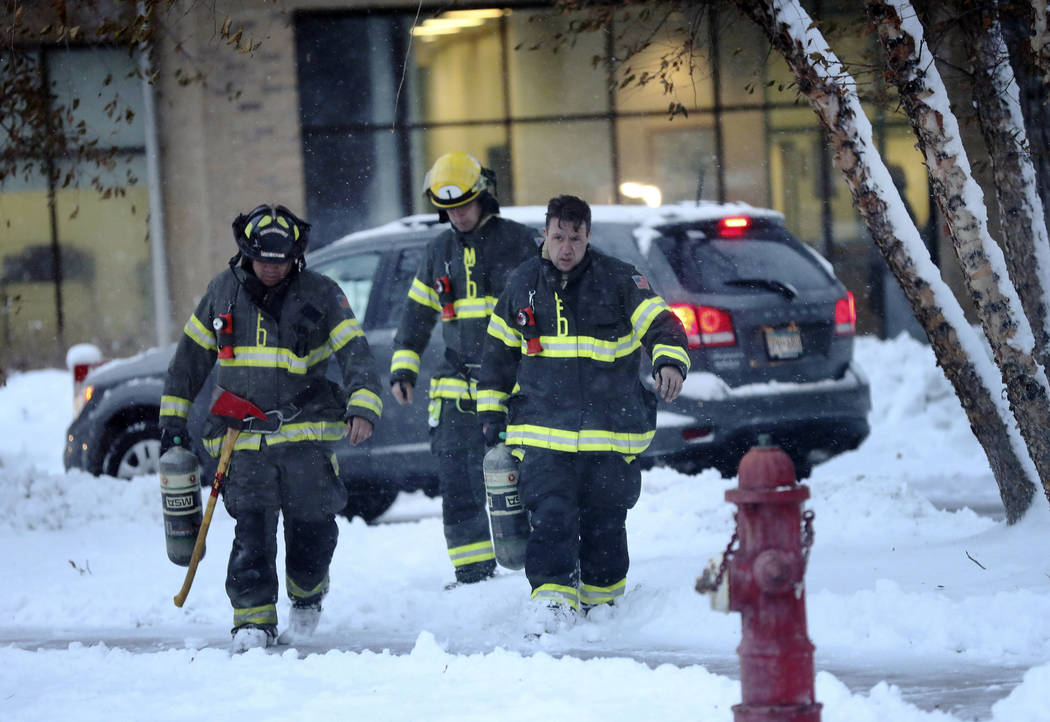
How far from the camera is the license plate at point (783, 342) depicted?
8.72 metres

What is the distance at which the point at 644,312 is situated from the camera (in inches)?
246

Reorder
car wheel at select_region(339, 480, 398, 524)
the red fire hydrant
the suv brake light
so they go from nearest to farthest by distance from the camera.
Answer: the red fire hydrant < the suv brake light < car wheel at select_region(339, 480, 398, 524)

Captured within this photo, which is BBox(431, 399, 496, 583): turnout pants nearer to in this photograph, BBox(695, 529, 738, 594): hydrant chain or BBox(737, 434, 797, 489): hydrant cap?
BBox(695, 529, 738, 594): hydrant chain

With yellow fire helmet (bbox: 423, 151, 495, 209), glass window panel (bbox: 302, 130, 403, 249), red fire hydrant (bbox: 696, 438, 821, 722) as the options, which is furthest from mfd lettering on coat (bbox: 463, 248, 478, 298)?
glass window panel (bbox: 302, 130, 403, 249)

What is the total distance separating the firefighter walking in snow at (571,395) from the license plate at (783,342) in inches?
96.6

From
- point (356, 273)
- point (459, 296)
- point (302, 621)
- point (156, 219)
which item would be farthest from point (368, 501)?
point (156, 219)

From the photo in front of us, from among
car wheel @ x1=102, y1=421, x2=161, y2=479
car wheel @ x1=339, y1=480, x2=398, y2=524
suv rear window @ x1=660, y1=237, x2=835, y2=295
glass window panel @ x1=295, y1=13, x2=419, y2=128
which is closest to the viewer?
suv rear window @ x1=660, y1=237, x2=835, y2=295

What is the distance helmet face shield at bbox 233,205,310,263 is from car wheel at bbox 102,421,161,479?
4.32m

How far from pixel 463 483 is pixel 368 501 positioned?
277cm

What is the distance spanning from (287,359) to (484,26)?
12.1m

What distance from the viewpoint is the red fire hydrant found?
3475mm

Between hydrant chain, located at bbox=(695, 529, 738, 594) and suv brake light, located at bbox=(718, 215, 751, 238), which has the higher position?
suv brake light, located at bbox=(718, 215, 751, 238)

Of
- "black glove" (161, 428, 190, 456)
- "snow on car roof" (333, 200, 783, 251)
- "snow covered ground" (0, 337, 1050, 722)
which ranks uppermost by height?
"snow on car roof" (333, 200, 783, 251)

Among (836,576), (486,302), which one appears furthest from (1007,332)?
(486,302)
